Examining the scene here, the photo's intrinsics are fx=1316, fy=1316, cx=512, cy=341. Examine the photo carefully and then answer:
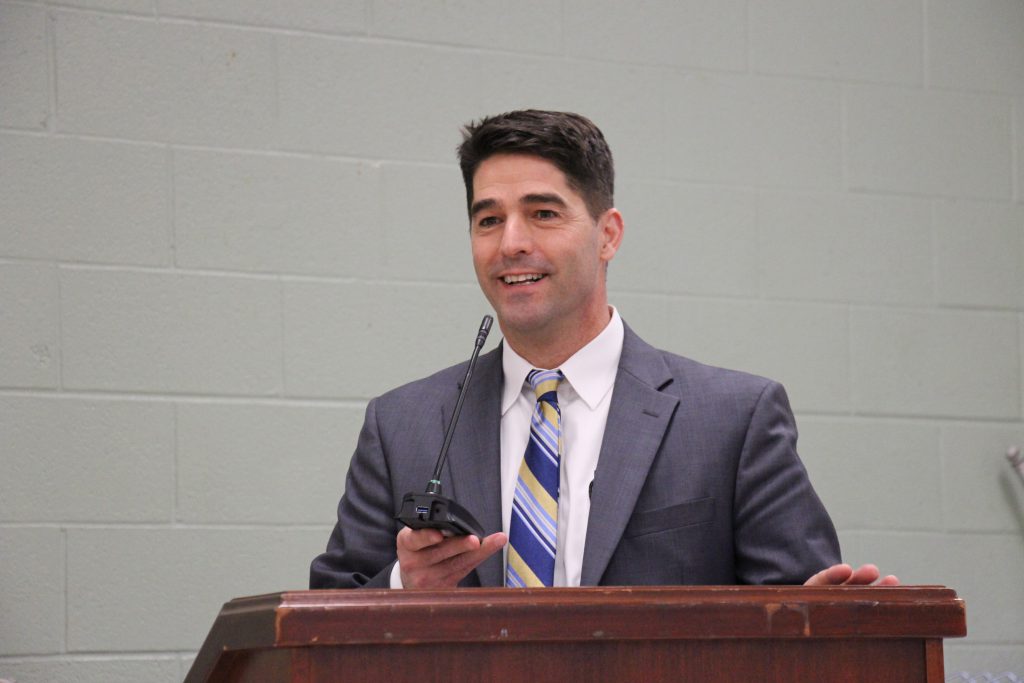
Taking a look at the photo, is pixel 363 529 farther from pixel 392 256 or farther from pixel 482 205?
pixel 392 256

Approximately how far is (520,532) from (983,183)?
1938mm

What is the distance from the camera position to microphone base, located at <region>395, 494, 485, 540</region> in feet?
4.59

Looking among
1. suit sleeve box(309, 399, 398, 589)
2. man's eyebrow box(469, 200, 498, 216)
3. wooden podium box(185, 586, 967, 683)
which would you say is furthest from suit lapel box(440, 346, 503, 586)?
wooden podium box(185, 586, 967, 683)

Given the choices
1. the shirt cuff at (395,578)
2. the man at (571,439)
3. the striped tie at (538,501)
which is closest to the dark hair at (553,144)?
the man at (571,439)

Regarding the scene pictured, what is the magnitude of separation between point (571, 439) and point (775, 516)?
323 millimetres

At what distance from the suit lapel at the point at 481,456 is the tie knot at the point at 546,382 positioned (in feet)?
0.23

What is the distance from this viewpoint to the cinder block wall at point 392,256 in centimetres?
265

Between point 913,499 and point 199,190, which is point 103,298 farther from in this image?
point 913,499

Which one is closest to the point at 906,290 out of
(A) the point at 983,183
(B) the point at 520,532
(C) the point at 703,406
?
(A) the point at 983,183

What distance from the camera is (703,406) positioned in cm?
197

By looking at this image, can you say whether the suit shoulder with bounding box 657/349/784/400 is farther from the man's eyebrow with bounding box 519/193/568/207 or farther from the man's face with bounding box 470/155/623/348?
the man's eyebrow with bounding box 519/193/568/207

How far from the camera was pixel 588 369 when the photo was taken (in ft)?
6.67

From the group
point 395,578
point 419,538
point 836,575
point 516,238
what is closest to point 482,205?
point 516,238

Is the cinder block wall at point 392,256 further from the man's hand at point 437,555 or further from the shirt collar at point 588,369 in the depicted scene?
the man's hand at point 437,555
